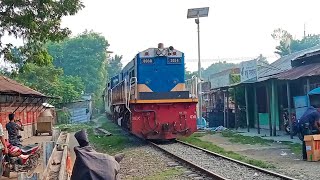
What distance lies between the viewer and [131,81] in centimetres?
1780

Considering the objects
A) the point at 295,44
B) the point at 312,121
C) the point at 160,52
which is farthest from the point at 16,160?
the point at 295,44

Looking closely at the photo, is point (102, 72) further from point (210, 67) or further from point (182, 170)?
point (182, 170)

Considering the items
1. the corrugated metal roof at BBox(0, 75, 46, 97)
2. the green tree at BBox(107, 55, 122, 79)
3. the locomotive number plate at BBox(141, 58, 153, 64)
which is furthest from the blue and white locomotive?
the green tree at BBox(107, 55, 122, 79)

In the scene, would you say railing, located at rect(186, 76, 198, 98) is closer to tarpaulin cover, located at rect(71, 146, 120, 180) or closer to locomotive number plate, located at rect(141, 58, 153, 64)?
locomotive number plate, located at rect(141, 58, 153, 64)

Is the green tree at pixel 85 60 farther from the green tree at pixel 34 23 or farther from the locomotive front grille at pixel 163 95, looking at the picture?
the green tree at pixel 34 23

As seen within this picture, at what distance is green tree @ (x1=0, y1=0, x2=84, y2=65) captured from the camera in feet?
38.9

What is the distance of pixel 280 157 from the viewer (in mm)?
13172

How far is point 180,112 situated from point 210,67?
99408mm

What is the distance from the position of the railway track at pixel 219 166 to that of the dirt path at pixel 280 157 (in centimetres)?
62

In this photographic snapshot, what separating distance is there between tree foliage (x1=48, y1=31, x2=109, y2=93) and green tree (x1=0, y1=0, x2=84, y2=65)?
179 ft

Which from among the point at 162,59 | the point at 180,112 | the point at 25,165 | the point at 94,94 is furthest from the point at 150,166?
the point at 94,94

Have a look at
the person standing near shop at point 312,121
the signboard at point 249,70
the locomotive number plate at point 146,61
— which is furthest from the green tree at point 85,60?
the person standing near shop at point 312,121

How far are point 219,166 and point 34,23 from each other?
6.22 metres

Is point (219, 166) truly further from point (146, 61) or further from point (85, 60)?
point (85, 60)
